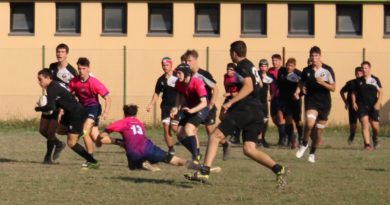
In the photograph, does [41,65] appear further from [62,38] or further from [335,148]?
[335,148]

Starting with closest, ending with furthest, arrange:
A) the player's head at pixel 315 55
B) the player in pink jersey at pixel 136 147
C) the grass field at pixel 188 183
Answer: the grass field at pixel 188 183
the player in pink jersey at pixel 136 147
the player's head at pixel 315 55

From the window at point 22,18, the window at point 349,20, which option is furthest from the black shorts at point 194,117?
the window at point 22,18

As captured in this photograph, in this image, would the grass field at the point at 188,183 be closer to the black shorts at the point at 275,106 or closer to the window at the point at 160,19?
the black shorts at the point at 275,106

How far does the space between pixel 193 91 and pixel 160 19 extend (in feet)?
65.6

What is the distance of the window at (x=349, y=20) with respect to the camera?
117 ft

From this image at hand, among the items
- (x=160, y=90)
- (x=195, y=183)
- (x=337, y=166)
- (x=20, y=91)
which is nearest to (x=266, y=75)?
(x=160, y=90)

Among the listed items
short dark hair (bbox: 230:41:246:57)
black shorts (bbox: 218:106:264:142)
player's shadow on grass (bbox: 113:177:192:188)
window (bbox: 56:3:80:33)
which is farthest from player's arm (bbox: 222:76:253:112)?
window (bbox: 56:3:80:33)

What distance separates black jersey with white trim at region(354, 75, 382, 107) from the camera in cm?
2281

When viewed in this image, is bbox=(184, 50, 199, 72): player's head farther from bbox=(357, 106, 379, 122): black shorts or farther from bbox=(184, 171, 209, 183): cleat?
bbox=(357, 106, 379, 122): black shorts

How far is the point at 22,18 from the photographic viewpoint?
118 ft

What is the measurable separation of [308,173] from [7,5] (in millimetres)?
21643

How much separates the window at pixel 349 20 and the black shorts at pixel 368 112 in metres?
13.0

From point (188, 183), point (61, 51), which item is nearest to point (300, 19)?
point (61, 51)

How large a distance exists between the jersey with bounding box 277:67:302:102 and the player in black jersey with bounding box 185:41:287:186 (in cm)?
988
